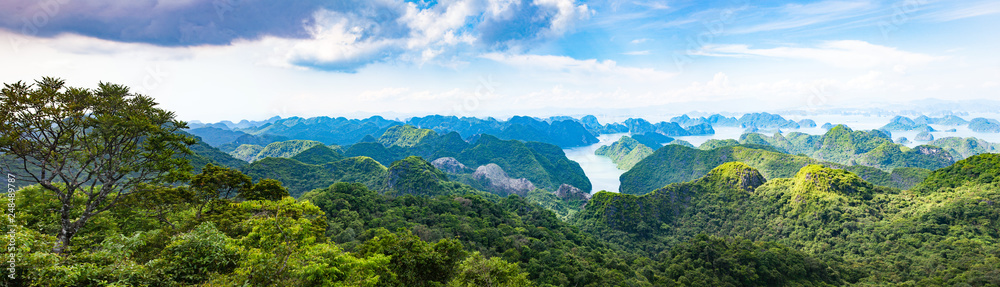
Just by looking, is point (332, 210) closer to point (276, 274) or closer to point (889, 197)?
point (276, 274)

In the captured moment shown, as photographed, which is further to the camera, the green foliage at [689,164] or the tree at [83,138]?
the green foliage at [689,164]

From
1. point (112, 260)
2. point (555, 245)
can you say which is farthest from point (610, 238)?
point (112, 260)

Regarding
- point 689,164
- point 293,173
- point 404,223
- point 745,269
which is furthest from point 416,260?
point 689,164

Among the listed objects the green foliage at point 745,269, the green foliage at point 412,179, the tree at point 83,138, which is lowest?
the green foliage at point 745,269

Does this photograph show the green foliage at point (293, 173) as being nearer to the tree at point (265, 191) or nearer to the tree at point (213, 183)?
the tree at point (265, 191)

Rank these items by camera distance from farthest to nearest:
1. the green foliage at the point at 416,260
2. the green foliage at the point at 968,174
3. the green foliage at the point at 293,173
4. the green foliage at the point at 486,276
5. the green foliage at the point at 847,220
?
1. the green foliage at the point at 293,173
2. the green foliage at the point at 968,174
3. the green foliage at the point at 847,220
4. the green foliage at the point at 416,260
5. the green foliage at the point at 486,276

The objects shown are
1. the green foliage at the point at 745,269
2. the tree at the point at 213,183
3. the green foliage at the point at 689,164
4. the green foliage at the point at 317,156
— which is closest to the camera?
the tree at the point at 213,183

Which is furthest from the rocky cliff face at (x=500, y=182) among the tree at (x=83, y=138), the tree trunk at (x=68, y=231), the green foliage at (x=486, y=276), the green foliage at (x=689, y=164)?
the tree trunk at (x=68, y=231)
